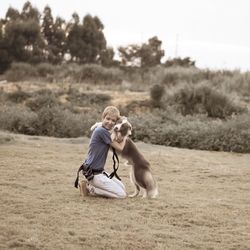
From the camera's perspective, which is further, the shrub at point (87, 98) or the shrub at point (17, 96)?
the shrub at point (17, 96)

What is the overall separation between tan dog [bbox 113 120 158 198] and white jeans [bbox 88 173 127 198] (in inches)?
9.7

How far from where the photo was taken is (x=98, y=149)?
7.39 m

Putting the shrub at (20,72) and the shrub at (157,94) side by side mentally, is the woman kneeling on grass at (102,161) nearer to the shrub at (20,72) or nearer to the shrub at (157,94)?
the shrub at (157,94)

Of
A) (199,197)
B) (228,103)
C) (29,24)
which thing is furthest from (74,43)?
(199,197)

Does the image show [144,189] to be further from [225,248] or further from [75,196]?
[225,248]

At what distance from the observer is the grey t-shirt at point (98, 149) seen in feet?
24.0

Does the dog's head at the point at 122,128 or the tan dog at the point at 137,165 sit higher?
the dog's head at the point at 122,128

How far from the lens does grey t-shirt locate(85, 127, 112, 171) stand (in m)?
7.31

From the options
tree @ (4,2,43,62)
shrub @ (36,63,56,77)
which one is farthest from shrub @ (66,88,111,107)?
tree @ (4,2,43,62)

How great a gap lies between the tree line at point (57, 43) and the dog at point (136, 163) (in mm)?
28692

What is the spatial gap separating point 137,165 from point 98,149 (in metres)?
0.58

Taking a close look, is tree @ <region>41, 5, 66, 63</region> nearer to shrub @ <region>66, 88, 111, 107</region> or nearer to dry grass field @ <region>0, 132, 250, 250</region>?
shrub @ <region>66, 88, 111, 107</region>

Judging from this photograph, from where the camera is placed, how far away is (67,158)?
1083 cm

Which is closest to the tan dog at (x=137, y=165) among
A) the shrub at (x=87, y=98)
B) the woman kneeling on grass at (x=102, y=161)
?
the woman kneeling on grass at (x=102, y=161)
